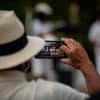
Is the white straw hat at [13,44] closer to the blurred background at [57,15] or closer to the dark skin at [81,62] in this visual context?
the dark skin at [81,62]

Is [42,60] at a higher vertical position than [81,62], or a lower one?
lower

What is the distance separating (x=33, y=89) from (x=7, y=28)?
41 cm

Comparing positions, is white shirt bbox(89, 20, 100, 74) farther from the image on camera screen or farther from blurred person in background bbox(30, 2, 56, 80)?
the image on camera screen

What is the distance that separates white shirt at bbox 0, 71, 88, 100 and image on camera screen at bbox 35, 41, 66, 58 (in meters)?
0.19

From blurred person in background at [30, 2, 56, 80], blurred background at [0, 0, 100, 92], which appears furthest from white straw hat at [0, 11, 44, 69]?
blurred background at [0, 0, 100, 92]

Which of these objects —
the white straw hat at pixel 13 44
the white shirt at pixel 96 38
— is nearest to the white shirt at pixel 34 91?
the white straw hat at pixel 13 44

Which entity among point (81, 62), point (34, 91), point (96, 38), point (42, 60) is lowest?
point (42, 60)

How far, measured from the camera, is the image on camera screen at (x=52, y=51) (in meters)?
4.50

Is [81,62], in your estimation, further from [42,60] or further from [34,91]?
[42,60]

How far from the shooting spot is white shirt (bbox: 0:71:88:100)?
14.3 feet

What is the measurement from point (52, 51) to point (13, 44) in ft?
0.81

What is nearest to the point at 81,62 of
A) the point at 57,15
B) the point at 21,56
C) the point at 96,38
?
the point at 21,56

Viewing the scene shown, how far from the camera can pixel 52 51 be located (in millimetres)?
4551

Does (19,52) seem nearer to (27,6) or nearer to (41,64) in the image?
(41,64)
